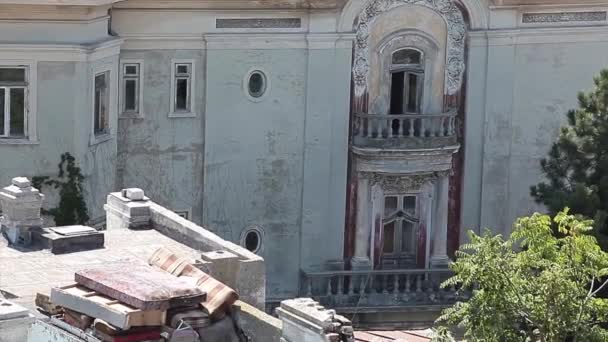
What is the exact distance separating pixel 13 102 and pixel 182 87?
4.98 metres

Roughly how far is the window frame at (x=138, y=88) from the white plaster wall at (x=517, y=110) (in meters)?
8.19

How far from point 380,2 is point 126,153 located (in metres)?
Result: 6.90

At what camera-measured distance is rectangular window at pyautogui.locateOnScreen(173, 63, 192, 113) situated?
49406 millimetres

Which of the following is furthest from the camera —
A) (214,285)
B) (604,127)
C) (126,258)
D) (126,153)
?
(126,153)

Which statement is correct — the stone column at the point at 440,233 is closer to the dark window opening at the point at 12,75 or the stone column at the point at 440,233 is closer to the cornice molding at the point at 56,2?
the cornice molding at the point at 56,2

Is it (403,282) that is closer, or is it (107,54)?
(107,54)

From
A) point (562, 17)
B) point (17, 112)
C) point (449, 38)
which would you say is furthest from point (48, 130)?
point (562, 17)

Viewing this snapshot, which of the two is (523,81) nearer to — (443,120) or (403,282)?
(443,120)

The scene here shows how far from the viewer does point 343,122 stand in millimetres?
51156

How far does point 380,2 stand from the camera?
165 feet

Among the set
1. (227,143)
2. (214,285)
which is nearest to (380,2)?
(227,143)

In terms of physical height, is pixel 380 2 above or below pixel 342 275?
above

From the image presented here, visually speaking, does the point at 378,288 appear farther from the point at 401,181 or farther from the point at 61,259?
the point at 61,259

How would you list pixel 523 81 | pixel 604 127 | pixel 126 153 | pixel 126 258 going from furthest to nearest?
pixel 523 81, pixel 126 153, pixel 604 127, pixel 126 258
